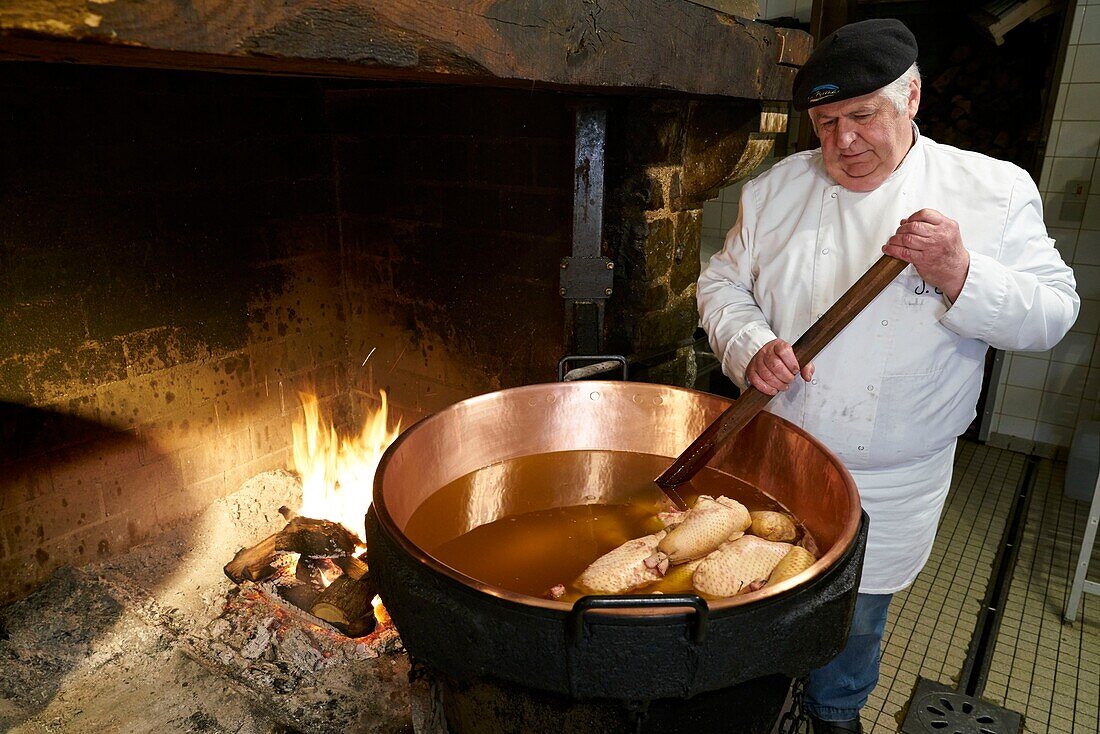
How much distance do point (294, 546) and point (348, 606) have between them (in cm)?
45

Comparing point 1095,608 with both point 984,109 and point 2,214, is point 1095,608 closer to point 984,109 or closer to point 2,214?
point 984,109

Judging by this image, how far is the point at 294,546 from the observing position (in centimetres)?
278

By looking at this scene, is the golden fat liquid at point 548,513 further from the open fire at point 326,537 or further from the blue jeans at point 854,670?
the blue jeans at point 854,670

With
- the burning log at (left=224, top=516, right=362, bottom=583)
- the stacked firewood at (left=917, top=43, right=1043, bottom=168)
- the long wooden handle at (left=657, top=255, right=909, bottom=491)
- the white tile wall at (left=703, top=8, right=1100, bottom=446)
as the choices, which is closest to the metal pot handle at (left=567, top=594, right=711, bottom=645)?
the long wooden handle at (left=657, top=255, right=909, bottom=491)

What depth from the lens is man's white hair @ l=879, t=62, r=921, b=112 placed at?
6.15ft

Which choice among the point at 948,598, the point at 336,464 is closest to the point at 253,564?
the point at 336,464

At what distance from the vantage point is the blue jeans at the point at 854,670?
2.28 m

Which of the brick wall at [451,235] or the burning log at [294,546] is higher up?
the brick wall at [451,235]

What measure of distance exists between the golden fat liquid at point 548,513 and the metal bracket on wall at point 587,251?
693 millimetres

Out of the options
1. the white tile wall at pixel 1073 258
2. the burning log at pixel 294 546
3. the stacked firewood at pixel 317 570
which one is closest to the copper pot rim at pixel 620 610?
the stacked firewood at pixel 317 570

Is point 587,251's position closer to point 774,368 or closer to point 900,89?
point 774,368

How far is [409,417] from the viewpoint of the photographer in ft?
12.1

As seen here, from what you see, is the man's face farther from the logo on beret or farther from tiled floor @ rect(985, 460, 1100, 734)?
tiled floor @ rect(985, 460, 1100, 734)

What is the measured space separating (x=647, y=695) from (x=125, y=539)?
8.31 ft
